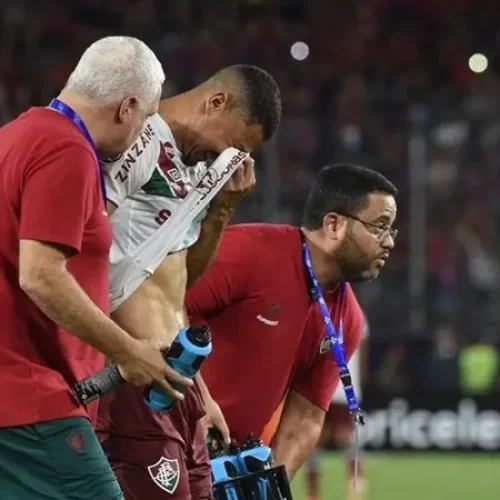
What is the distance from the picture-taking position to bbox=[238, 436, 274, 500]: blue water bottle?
6.18m

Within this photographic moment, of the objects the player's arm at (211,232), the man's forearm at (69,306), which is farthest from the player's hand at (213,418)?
the man's forearm at (69,306)

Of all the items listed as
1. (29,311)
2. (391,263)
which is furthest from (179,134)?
(391,263)

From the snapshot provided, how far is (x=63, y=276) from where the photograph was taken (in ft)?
15.3

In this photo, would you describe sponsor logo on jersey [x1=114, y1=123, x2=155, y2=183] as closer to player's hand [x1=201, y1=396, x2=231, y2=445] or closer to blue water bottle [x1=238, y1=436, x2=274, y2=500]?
player's hand [x1=201, y1=396, x2=231, y2=445]

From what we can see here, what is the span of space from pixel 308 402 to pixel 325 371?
177mm

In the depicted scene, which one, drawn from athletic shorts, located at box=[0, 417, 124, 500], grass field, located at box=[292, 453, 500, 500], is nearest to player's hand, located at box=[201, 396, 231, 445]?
athletic shorts, located at box=[0, 417, 124, 500]

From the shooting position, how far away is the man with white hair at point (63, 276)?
184 inches

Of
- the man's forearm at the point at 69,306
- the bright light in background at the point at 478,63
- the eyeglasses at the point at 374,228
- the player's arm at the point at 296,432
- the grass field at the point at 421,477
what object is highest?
the bright light in background at the point at 478,63

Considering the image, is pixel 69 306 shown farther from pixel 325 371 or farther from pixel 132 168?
pixel 325 371

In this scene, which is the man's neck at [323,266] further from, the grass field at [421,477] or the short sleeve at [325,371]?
the grass field at [421,477]

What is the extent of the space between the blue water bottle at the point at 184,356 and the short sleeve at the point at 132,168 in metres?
0.82

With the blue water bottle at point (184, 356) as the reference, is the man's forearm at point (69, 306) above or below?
above

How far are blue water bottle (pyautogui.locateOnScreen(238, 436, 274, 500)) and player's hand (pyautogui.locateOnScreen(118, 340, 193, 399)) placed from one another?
133cm

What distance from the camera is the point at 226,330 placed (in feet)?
22.0
